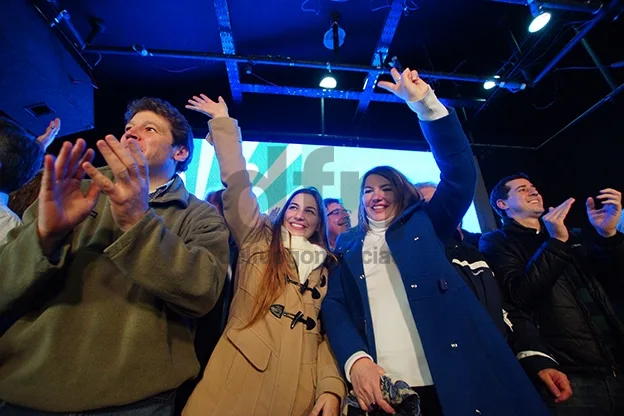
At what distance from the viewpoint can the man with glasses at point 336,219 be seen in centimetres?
252

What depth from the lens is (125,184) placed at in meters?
0.74

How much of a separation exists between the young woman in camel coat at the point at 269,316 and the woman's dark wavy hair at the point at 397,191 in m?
0.26

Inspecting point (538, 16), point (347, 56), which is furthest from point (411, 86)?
point (347, 56)

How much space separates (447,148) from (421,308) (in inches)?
27.9

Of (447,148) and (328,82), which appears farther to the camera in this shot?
(328,82)

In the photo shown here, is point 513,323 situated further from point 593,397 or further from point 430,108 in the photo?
point 430,108

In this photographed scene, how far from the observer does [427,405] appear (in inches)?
41.3

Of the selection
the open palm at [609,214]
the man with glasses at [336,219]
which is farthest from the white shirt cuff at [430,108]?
the man with glasses at [336,219]

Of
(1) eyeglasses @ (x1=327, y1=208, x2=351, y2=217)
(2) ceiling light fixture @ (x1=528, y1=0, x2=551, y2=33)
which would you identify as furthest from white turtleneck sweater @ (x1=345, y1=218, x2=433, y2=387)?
(2) ceiling light fixture @ (x1=528, y1=0, x2=551, y2=33)

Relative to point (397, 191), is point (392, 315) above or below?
below

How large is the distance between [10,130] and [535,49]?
3873 mm

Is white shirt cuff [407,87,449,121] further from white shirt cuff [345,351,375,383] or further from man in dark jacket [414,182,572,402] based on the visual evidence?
white shirt cuff [345,351,375,383]

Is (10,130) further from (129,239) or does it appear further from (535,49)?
(535,49)

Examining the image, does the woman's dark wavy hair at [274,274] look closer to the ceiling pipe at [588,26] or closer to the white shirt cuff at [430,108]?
the white shirt cuff at [430,108]
